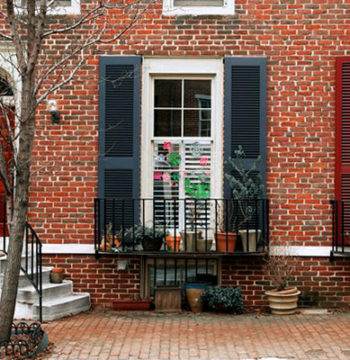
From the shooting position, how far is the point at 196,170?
9.73 m

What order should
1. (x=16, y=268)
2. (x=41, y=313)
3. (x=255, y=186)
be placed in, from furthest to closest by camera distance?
(x=255, y=186), (x=41, y=313), (x=16, y=268)

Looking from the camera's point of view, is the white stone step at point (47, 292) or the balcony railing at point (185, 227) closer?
the white stone step at point (47, 292)

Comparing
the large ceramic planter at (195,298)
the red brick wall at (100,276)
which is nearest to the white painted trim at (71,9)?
the red brick wall at (100,276)

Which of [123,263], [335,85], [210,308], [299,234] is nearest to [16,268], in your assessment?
[123,263]

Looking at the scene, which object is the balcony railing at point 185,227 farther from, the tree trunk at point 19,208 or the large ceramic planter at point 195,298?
the tree trunk at point 19,208

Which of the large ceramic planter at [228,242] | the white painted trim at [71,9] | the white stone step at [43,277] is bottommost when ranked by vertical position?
the white stone step at [43,277]

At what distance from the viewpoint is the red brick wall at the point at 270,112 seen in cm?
943

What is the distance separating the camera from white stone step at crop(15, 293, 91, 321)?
28.1ft

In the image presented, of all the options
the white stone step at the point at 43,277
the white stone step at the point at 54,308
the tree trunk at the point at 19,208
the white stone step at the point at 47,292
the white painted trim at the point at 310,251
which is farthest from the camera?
the white painted trim at the point at 310,251

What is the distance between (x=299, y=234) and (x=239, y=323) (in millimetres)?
1654

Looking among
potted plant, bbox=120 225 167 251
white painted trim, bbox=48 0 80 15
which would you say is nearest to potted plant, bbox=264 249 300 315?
potted plant, bbox=120 225 167 251

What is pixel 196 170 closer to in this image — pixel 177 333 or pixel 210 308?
pixel 210 308

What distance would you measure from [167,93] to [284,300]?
3.32m

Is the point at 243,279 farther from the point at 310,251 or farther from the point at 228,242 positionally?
the point at 310,251
